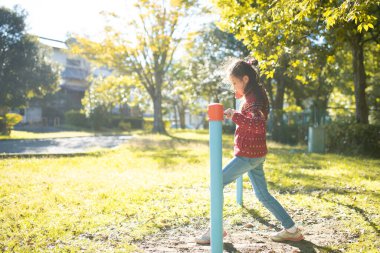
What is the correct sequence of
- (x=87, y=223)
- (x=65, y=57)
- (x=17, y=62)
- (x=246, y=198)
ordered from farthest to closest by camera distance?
(x=65, y=57)
(x=17, y=62)
(x=246, y=198)
(x=87, y=223)

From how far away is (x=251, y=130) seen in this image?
10.7ft

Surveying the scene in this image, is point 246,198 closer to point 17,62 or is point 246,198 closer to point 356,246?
point 356,246

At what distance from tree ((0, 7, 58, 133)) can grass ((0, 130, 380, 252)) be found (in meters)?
16.9

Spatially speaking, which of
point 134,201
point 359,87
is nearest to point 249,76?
point 134,201

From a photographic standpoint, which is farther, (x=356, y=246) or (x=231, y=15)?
(x=231, y=15)

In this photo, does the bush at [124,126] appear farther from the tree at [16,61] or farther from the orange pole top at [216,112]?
the orange pole top at [216,112]

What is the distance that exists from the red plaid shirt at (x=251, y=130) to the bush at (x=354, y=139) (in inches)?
362

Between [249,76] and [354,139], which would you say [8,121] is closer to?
[354,139]

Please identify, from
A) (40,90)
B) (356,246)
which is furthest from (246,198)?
(40,90)

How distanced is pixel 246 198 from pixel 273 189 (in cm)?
88

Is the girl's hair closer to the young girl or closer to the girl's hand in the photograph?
the young girl

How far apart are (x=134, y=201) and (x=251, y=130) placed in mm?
2735

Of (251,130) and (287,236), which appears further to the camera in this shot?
(287,236)

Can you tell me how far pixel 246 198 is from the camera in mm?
5590
